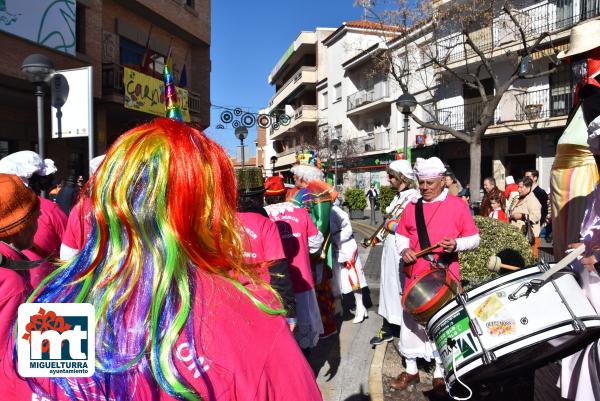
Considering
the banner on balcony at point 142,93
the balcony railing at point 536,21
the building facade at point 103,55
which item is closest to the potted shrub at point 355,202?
the balcony railing at point 536,21

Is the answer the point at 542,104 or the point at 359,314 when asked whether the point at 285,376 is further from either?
the point at 542,104

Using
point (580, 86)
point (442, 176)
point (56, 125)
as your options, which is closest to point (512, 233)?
point (442, 176)

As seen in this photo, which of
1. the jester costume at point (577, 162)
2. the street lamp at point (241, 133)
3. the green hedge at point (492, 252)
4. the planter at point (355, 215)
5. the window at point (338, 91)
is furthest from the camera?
the window at point (338, 91)

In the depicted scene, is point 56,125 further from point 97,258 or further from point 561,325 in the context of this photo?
point 561,325

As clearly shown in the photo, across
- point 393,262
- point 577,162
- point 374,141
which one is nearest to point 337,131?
point 374,141

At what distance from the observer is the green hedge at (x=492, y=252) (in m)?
4.94

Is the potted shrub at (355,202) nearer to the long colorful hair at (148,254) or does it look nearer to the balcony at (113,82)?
the balcony at (113,82)

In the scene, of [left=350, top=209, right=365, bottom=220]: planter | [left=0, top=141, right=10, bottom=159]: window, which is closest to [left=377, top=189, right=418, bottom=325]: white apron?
[left=0, top=141, right=10, bottom=159]: window

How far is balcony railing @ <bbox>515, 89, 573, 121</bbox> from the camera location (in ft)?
61.3

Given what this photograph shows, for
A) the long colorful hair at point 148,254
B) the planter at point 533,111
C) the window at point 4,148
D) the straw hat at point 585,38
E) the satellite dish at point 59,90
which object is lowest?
the long colorful hair at point 148,254

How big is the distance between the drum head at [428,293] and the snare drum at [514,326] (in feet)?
1.26

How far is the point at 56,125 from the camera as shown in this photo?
17.9 feet

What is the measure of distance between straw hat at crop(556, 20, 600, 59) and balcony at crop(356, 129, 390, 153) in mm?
26896

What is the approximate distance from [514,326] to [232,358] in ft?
5.18
